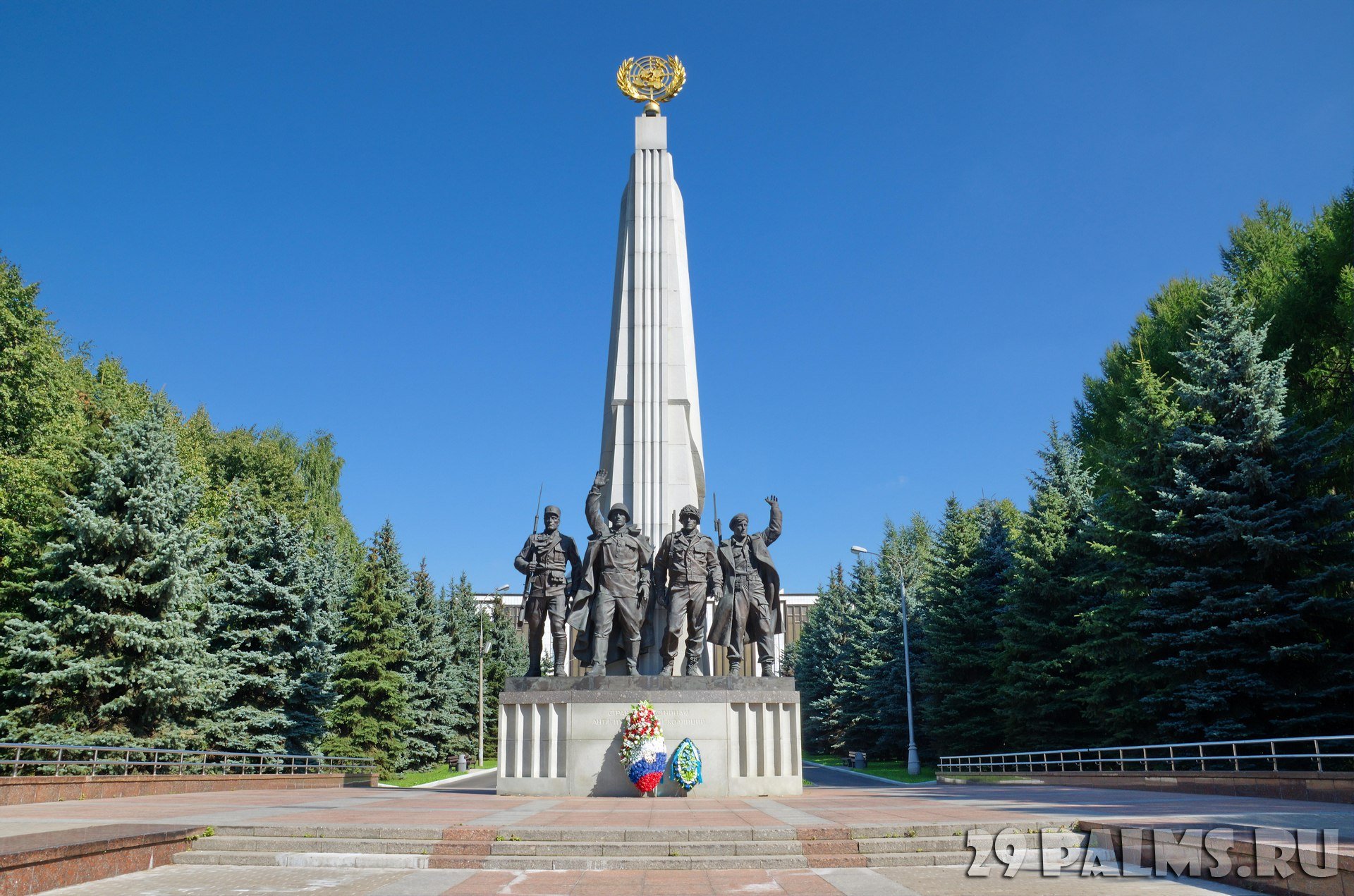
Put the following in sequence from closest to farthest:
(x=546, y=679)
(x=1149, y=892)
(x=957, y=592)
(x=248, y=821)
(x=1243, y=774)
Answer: (x=1149, y=892)
(x=248, y=821)
(x=1243, y=774)
(x=546, y=679)
(x=957, y=592)

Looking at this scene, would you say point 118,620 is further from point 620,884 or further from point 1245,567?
point 1245,567

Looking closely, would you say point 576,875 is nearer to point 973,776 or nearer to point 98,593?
point 98,593

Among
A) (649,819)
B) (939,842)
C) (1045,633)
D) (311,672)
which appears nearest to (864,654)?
(1045,633)

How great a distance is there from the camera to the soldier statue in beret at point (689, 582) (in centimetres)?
1560

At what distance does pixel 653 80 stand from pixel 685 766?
1632 centimetres

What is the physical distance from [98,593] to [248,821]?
41.1ft

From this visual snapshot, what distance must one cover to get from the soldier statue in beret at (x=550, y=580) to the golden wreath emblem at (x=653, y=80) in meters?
12.1

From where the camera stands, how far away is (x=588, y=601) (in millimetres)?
16078

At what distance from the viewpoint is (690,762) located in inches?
568

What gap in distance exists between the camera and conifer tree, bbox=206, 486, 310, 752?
24000 millimetres

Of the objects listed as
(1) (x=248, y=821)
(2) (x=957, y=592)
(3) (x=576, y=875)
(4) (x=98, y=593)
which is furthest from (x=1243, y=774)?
(4) (x=98, y=593)

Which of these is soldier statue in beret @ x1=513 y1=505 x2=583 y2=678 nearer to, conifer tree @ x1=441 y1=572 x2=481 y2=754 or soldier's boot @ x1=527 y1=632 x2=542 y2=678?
soldier's boot @ x1=527 y1=632 x2=542 y2=678

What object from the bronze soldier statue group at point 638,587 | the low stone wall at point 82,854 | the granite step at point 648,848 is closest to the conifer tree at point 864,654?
the bronze soldier statue group at point 638,587

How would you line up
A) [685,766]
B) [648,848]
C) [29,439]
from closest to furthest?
1. [648,848]
2. [685,766]
3. [29,439]
